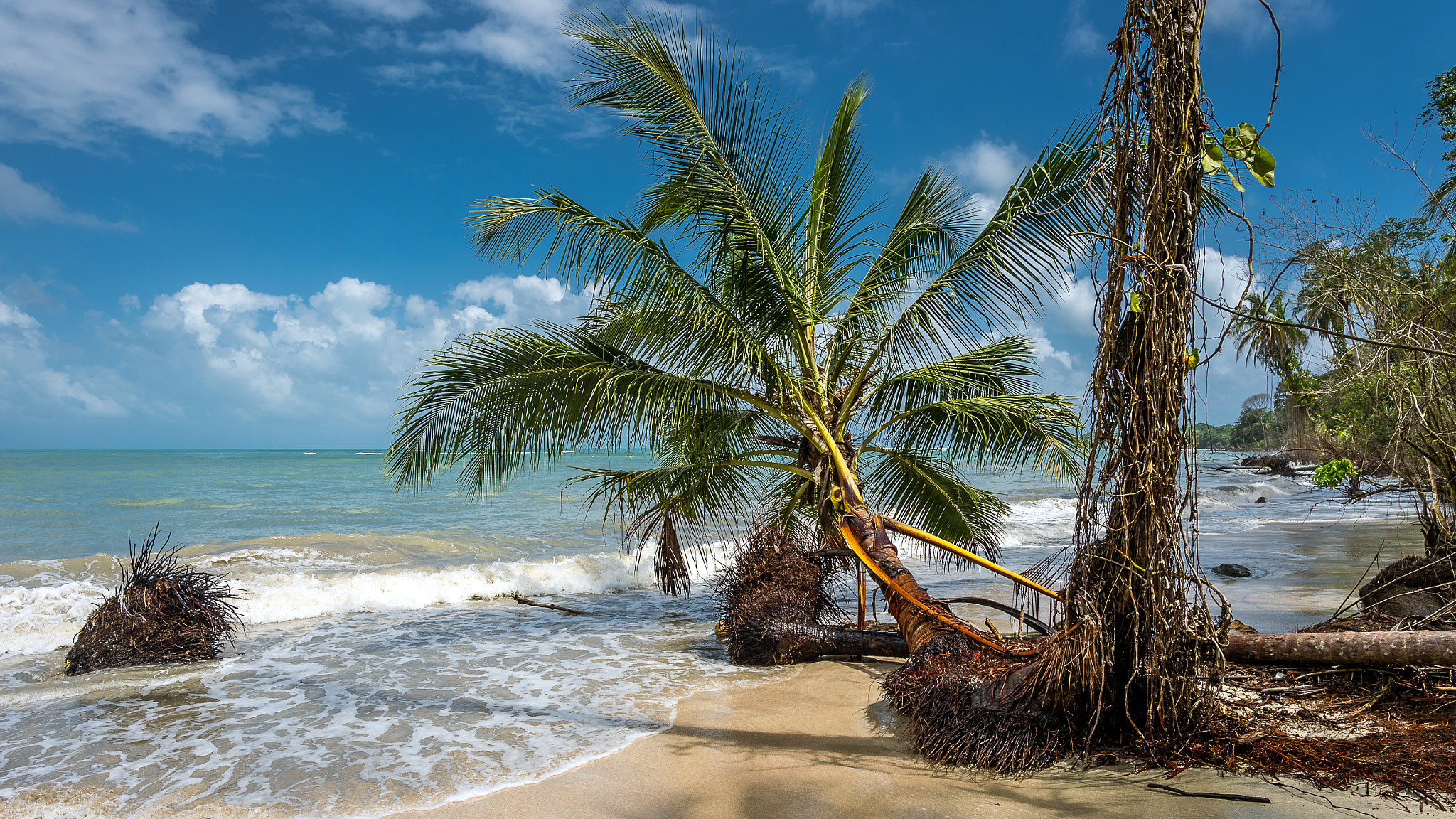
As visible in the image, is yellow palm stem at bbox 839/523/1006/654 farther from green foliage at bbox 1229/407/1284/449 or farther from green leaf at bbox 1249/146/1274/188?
green foliage at bbox 1229/407/1284/449

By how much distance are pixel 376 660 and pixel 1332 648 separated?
25.8 feet

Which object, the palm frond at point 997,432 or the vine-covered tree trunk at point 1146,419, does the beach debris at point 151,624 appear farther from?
the vine-covered tree trunk at point 1146,419

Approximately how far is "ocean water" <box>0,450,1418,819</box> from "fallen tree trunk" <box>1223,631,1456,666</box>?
3743 mm

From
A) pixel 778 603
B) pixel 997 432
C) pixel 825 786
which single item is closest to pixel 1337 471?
pixel 997 432

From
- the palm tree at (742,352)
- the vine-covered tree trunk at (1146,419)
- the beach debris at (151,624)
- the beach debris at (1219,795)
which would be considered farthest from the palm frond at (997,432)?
the beach debris at (151,624)

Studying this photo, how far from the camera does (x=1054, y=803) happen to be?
363 cm

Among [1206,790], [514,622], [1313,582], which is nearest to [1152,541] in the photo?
[1206,790]

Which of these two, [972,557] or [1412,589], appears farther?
[1412,589]

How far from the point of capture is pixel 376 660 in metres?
7.61

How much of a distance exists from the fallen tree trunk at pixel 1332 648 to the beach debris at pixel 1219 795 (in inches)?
26.6

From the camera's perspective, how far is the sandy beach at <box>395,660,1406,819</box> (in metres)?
3.49

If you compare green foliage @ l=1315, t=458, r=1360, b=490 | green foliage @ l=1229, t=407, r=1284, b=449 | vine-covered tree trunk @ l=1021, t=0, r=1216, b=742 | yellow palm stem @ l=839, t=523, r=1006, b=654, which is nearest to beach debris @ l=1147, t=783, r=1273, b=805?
vine-covered tree trunk @ l=1021, t=0, r=1216, b=742

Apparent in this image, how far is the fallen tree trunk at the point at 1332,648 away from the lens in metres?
3.84

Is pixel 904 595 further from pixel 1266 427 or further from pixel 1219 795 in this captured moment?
pixel 1266 427
